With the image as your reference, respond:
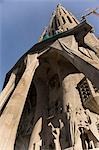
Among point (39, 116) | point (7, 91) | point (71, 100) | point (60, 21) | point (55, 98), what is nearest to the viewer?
point (71, 100)

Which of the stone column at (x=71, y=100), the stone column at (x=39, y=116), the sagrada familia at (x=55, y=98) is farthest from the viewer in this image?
the stone column at (x=39, y=116)

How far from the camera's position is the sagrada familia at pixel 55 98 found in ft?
45.6

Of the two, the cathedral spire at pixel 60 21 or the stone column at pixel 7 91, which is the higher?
the cathedral spire at pixel 60 21

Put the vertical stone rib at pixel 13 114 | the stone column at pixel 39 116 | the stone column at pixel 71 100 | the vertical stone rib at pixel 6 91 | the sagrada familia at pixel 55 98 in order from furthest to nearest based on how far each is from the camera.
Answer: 1. the stone column at pixel 39 116
2. the vertical stone rib at pixel 6 91
3. the stone column at pixel 71 100
4. the sagrada familia at pixel 55 98
5. the vertical stone rib at pixel 13 114

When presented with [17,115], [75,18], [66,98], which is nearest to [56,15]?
[75,18]

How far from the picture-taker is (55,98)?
18281mm

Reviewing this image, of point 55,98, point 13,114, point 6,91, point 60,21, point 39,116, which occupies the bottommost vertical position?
point 13,114

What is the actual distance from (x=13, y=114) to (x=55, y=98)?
469 cm

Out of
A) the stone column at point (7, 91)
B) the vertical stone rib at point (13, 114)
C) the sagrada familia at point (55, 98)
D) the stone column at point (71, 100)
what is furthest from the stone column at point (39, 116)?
the vertical stone rib at point (13, 114)

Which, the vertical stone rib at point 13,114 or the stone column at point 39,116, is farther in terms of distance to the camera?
the stone column at point 39,116

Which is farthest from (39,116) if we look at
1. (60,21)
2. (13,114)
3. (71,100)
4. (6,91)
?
(60,21)

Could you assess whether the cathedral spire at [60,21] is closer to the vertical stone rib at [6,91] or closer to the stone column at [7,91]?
the stone column at [7,91]

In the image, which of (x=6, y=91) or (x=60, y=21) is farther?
(x=60, y=21)

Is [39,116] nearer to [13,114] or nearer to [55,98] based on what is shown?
[55,98]
